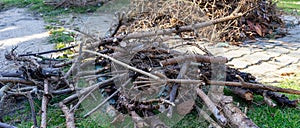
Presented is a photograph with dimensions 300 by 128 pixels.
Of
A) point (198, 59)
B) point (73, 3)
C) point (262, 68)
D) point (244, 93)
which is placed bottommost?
point (262, 68)

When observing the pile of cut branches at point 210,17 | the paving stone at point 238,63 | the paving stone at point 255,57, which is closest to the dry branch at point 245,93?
the paving stone at point 238,63

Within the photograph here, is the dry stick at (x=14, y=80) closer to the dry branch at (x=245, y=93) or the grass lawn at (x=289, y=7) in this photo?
the dry branch at (x=245, y=93)

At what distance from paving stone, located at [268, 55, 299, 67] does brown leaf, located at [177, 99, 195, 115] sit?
71.0 inches

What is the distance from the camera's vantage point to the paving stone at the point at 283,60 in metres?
3.51

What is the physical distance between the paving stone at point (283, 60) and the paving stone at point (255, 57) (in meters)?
0.12

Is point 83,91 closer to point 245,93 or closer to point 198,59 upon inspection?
point 198,59

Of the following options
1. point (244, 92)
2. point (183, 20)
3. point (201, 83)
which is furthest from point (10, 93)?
point (183, 20)

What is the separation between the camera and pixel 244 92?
2.22 metres

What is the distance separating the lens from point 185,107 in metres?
2.12

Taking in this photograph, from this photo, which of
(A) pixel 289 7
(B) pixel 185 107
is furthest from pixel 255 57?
(A) pixel 289 7

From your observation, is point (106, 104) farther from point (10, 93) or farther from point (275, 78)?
point (275, 78)

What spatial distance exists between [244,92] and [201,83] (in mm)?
411

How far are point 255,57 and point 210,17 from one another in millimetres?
1319

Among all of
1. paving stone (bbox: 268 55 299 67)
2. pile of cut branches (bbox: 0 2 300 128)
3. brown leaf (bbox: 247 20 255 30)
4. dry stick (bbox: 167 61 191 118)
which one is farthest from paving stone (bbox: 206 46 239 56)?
dry stick (bbox: 167 61 191 118)
